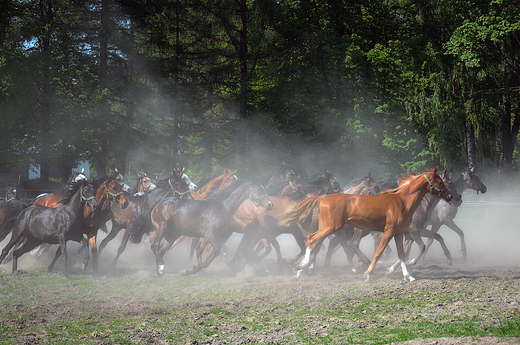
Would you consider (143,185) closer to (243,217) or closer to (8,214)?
(8,214)

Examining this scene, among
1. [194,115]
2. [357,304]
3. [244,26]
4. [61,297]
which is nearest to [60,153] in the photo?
[194,115]

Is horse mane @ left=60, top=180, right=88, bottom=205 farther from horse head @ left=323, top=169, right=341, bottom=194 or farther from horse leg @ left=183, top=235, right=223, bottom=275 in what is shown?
horse head @ left=323, top=169, right=341, bottom=194

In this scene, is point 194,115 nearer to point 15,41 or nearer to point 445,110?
point 15,41

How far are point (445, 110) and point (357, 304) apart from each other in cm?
1775

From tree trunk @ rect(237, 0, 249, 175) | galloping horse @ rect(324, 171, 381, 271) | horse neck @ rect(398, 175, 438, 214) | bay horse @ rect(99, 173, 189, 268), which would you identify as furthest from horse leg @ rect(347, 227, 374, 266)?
tree trunk @ rect(237, 0, 249, 175)

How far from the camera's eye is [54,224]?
1050cm

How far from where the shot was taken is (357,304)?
7.07m

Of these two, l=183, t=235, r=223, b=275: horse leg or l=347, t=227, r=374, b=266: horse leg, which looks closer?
l=183, t=235, r=223, b=275: horse leg

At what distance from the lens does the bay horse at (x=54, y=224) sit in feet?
34.3

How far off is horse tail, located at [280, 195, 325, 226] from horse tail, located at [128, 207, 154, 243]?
131 inches

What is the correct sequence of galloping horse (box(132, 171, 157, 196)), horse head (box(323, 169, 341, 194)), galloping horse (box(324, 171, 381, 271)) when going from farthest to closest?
galloping horse (box(132, 171, 157, 196)) → horse head (box(323, 169, 341, 194)) → galloping horse (box(324, 171, 381, 271))

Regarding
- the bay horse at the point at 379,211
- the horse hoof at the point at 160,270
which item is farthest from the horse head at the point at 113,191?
the bay horse at the point at 379,211

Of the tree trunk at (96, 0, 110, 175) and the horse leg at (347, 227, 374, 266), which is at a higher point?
the tree trunk at (96, 0, 110, 175)

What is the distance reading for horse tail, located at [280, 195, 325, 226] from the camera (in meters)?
10.4
